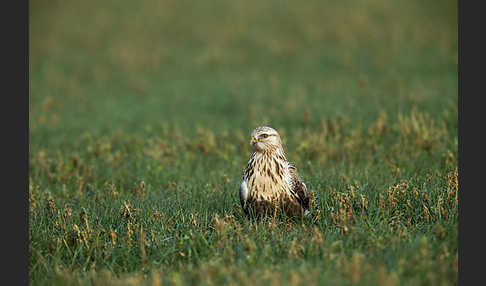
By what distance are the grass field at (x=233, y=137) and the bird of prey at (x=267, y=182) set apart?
266 millimetres

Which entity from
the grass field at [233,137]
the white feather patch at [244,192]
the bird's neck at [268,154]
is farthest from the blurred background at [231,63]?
the white feather patch at [244,192]

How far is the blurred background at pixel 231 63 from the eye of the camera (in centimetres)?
1169

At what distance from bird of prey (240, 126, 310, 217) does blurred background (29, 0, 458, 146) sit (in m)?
4.64

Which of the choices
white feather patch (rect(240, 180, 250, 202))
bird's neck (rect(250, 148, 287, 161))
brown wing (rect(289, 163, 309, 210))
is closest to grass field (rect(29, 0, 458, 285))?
brown wing (rect(289, 163, 309, 210))

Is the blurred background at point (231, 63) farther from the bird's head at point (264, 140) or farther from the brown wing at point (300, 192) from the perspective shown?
the bird's head at point (264, 140)

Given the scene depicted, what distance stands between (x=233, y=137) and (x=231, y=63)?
7153mm

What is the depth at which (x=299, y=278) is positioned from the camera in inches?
160

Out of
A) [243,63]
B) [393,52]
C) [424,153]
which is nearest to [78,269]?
[424,153]

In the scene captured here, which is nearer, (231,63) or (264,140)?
(264,140)

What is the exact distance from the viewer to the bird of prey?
18.6ft

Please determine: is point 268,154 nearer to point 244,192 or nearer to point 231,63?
point 244,192

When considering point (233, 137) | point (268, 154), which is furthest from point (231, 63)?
point (268, 154)

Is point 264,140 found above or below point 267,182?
above

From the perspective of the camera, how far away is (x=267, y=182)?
5.70 metres
